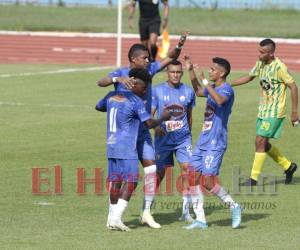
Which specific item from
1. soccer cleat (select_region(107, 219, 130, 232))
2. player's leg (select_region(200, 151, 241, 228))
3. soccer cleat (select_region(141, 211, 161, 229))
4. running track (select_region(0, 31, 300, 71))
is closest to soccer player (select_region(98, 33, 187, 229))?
soccer cleat (select_region(141, 211, 161, 229))

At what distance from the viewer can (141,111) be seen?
11.6 metres

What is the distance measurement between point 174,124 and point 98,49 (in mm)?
20681

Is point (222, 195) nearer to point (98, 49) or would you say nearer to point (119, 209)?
point (119, 209)

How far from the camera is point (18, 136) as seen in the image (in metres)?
18.7

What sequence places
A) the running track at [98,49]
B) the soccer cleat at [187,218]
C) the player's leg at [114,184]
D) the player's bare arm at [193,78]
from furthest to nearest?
1. the running track at [98,49]
2. the soccer cleat at [187,218]
3. the player's bare arm at [193,78]
4. the player's leg at [114,184]

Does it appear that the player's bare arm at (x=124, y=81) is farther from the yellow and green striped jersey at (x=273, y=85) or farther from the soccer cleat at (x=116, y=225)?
the yellow and green striped jersey at (x=273, y=85)

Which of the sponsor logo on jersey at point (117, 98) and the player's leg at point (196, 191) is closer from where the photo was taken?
the sponsor logo on jersey at point (117, 98)

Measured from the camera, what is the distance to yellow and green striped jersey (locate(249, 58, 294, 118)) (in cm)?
1501

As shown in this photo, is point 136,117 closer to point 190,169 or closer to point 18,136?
point 190,169

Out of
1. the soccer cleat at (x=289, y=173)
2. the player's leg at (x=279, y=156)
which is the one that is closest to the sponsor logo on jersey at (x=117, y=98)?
the player's leg at (x=279, y=156)

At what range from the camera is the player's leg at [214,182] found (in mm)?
12000

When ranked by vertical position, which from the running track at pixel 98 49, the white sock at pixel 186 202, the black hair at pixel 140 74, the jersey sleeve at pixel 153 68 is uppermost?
the black hair at pixel 140 74

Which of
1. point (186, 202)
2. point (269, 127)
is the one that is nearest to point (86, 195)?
point (186, 202)

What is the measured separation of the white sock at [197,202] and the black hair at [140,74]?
1.38m
